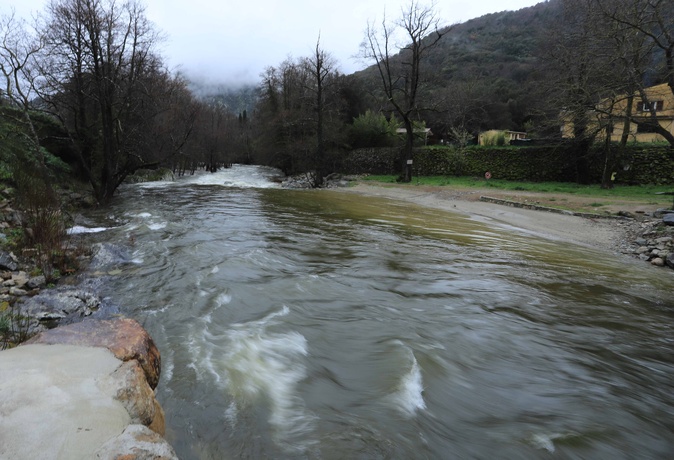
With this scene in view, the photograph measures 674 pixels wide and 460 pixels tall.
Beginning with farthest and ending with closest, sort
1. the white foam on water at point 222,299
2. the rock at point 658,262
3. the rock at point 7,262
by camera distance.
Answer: the rock at point 658,262, the rock at point 7,262, the white foam on water at point 222,299

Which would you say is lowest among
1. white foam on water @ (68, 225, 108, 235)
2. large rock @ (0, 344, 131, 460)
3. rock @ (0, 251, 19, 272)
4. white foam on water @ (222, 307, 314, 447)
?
white foam on water @ (222, 307, 314, 447)

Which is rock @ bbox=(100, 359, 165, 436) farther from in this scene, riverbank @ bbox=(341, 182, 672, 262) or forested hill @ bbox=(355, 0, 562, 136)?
forested hill @ bbox=(355, 0, 562, 136)

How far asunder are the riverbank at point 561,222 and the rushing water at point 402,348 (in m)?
1.72

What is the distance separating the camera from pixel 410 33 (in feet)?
85.4

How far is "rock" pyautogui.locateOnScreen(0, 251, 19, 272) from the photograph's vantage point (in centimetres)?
564

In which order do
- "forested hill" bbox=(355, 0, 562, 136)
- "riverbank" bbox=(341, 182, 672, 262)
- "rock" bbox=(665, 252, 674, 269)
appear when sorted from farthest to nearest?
1. "forested hill" bbox=(355, 0, 562, 136)
2. "riverbank" bbox=(341, 182, 672, 262)
3. "rock" bbox=(665, 252, 674, 269)

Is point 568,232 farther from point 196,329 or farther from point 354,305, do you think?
point 196,329

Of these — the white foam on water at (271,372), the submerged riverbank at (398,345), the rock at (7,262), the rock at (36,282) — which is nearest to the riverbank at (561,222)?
the submerged riverbank at (398,345)

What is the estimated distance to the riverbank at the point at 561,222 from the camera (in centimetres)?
1027

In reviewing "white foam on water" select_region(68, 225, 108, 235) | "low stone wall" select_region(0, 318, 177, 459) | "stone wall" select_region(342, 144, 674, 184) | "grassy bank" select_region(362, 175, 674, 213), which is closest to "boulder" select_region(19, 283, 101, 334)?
"low stone wall" select_region(0, 318, 177, 459)

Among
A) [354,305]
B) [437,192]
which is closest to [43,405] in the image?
[354,305]

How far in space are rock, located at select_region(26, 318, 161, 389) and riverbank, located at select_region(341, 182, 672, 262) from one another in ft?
35.8

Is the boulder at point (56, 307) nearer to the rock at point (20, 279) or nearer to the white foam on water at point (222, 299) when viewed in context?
the rock at point (20, 279)

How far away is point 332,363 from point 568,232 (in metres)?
10.6
